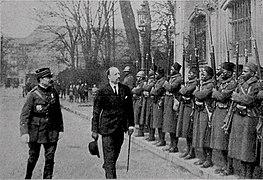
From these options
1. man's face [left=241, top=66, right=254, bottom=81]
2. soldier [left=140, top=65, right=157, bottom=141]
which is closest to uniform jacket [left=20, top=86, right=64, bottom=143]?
man's face [left=241, top=66, right=254, bottom=81]

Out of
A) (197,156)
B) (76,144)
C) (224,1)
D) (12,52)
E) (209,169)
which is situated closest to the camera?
(209,169)

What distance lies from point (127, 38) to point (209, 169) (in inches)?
342

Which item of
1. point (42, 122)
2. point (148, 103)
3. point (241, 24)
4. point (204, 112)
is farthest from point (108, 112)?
point (241, 24)

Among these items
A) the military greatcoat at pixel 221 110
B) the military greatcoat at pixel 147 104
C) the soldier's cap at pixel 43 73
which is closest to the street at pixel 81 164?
the military greatcoat at pixel 147 104

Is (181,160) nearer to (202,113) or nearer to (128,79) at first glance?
(202,113)

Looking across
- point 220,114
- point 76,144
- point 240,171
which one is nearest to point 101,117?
point 220,114

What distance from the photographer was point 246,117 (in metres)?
5.41

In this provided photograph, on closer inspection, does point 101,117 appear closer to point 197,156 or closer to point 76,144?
point 197,156

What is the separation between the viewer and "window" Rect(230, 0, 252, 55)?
10.5 m

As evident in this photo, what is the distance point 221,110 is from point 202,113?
0.60 m

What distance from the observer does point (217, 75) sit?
666cm

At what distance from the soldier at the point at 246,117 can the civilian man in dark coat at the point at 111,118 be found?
1.25 meters

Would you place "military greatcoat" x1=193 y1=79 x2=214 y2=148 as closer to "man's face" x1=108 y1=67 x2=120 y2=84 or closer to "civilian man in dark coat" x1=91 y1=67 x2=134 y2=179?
"civilian man in dark coat" x1=91 y1=67 x2=134 y2=179

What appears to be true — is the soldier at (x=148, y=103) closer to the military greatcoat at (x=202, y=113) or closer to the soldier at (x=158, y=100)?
the soldier at (x=158, y=100)
